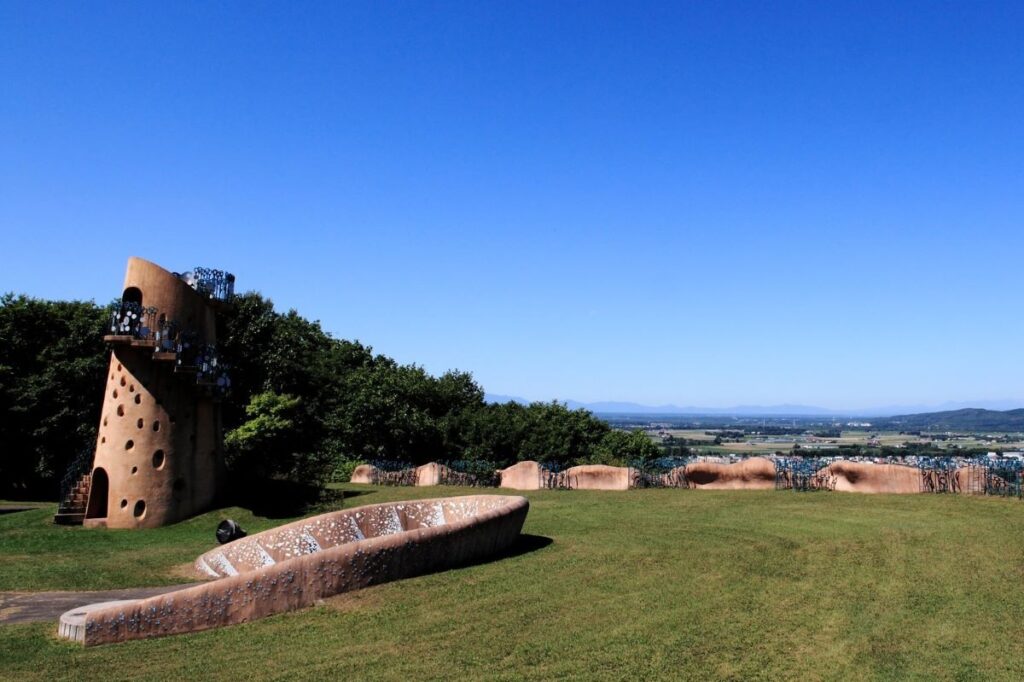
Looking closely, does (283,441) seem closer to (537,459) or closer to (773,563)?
(537,459)

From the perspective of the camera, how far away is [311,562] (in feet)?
49.8

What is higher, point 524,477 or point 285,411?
point 285,411

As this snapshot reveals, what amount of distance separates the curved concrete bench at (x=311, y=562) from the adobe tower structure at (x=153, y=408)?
24.5 ft

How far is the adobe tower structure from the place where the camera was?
2564cm

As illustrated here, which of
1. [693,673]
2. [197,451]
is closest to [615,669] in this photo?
[693,673]

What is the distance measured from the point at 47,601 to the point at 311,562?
6370mm

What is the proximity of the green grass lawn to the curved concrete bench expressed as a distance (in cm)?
39

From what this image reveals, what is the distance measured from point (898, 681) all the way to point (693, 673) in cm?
289

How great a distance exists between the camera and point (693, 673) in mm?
11258

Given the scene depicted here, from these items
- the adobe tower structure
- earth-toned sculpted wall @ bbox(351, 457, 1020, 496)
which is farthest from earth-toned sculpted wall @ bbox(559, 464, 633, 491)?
the adobe tower structure

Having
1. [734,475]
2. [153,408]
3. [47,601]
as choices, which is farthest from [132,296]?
[734,475]

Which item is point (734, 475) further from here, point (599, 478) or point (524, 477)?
point (524, 477)

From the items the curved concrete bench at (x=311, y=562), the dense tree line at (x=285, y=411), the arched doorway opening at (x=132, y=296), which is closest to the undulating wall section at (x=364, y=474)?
the dense tree line at (x=285, y=411)

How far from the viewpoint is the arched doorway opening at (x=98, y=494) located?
26078mm
